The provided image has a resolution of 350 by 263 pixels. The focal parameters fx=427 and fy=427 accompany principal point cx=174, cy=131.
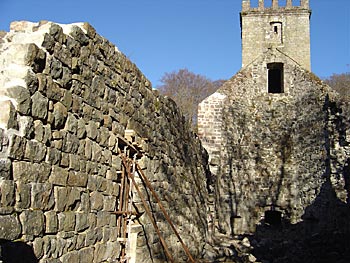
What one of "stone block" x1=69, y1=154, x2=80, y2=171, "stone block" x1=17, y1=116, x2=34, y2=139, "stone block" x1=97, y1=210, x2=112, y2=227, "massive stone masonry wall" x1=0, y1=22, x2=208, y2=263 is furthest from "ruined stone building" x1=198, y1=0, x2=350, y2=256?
"stone block" x1=17, y1=116, x2=34, y2=139

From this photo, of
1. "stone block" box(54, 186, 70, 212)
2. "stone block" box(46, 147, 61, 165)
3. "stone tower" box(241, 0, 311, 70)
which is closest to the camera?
"stone block" box(46, 147, 61, 165)

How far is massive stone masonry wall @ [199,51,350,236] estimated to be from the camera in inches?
584

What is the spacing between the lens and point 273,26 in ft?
97.7

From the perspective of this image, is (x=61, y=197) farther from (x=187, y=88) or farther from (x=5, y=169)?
(x=187, y=88)

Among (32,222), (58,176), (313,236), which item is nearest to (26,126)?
(58,176)

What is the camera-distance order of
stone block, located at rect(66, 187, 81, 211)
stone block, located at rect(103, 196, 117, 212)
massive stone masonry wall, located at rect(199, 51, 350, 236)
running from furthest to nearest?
massive stone masonry wall, located at rect(199, 51, 350, 236) < stone block, located at rect(103, 196, 117, 212) < stone block, located at rect(66, 187, 81, 211)

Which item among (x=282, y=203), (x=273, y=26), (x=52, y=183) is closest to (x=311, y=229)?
(x=282, y=203)

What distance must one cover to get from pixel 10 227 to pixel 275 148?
13.6m

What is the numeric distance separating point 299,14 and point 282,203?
18.6 metres

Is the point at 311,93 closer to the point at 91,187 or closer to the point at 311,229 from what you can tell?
the point at 311,229

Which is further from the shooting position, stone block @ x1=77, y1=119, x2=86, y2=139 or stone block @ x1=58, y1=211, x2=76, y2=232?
stone block @ x1=77, y1=119, x2=86, y2=139

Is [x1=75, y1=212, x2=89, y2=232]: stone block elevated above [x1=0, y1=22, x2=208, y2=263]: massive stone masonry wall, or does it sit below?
below

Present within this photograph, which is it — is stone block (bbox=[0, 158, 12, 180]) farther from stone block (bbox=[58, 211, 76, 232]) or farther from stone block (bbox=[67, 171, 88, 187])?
stone block (bbox=[67, 171, 88, 187])

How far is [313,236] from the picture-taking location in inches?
547
